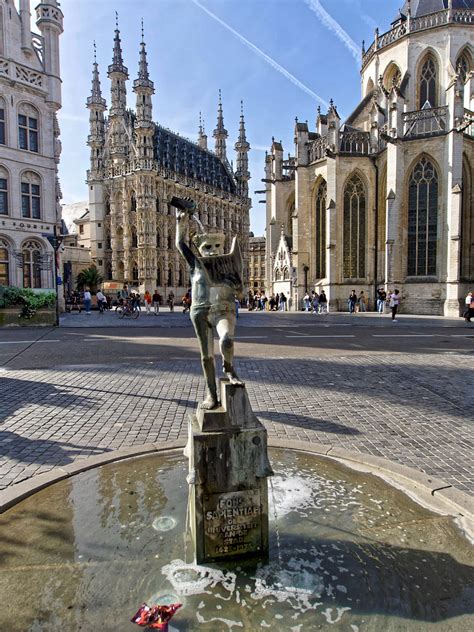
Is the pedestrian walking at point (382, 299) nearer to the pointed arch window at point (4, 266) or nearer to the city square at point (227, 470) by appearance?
the city square at point (227, 470)

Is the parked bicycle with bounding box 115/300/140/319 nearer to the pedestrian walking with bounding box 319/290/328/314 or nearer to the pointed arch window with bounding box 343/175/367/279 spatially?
the pedestrian walking with bounding box 319/290/328/314

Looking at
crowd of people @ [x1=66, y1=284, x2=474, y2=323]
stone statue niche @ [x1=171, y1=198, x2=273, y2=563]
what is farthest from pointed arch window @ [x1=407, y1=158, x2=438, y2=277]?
stone statue niche @ [x1=171, y1=198, x2=273, y2=563]

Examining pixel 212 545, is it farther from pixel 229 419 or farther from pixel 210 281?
pixel 210 281

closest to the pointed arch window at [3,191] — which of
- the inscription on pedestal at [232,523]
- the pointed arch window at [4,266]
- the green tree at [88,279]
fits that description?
the pointed arch window at [4,266]

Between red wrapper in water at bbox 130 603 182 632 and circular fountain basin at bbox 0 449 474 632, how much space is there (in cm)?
5

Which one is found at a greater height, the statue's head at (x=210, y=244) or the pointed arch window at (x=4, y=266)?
the pointed arch window at (x=4, y=266)

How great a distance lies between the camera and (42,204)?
28750 mm

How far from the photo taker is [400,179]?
94.2 feet

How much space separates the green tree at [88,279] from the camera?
56000 mm

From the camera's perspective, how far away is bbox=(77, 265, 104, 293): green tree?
56.0m

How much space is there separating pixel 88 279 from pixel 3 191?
2983cm

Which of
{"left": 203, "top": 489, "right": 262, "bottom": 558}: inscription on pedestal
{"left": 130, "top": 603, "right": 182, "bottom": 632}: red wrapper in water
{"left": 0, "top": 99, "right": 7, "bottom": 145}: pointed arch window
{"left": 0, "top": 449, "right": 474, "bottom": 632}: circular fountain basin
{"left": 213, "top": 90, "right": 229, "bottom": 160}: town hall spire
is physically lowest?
{"left": 0, "top": 449, "right": 474, "bottom": 632}: circular fountain basin

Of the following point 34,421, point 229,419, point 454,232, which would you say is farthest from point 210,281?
point 454,232

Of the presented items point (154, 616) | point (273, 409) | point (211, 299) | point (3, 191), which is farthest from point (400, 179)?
point (154, 616)
